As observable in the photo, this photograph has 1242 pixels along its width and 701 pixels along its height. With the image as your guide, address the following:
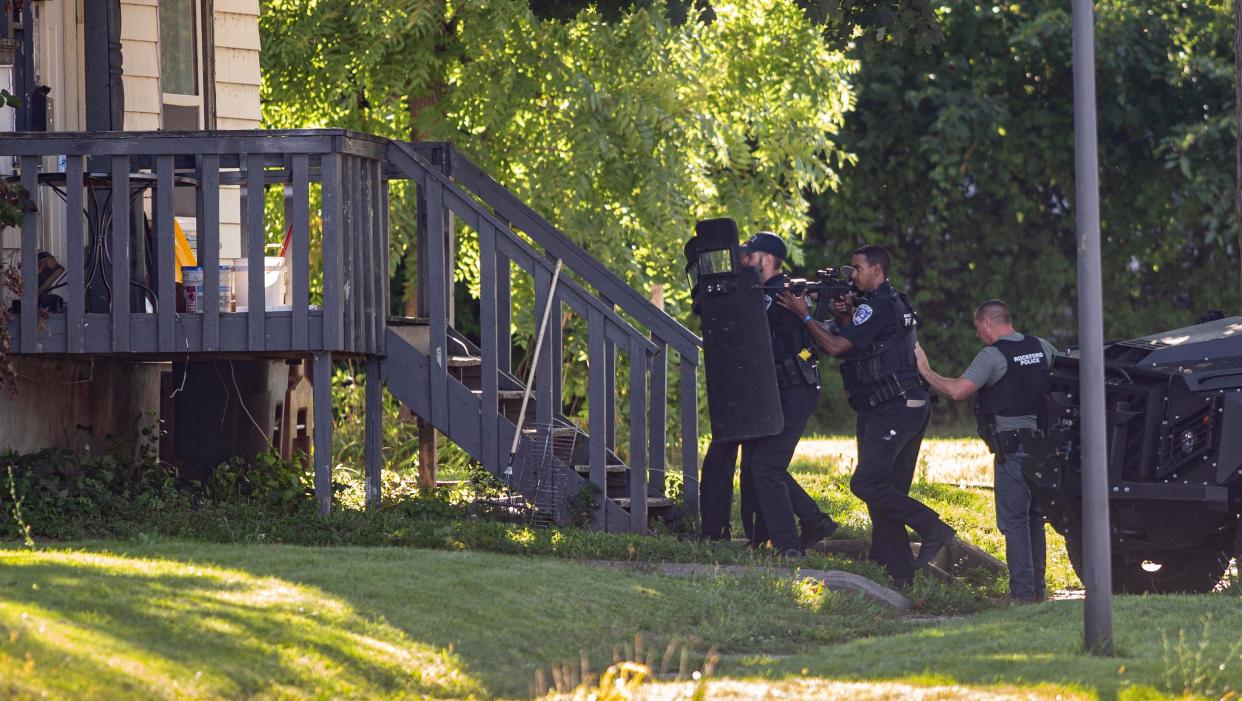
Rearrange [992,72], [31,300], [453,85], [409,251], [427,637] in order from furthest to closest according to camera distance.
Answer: [992,72]
[409,251]
[453,85]
[31,300]
[427,637]

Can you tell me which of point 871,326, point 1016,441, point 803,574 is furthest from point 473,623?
point 1016,441

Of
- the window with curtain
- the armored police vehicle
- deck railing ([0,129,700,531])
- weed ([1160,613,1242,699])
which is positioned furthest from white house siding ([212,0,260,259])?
weed ([1160,613,1242,699])

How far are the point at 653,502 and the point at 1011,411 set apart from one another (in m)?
2.29

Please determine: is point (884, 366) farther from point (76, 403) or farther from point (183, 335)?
point (76, 403)

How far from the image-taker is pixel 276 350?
10.7m

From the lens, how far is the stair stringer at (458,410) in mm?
11266

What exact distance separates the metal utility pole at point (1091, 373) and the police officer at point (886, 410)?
9.68ft

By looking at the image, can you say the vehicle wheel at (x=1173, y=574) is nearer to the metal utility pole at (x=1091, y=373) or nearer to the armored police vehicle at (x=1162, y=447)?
the armored police vehicle at (x=1162, y=447)

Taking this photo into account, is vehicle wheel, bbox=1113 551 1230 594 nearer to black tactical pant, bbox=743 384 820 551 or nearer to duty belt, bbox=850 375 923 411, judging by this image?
duty belt, bbox=850 375 923 411

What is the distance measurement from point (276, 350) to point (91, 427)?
5.93 ft

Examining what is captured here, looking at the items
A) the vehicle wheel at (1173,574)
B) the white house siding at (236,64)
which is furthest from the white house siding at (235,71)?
the vehicle wheel at (1173,574)

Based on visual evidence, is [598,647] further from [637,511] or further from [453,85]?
[453,85]

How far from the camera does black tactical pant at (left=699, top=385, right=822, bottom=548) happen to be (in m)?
10.9

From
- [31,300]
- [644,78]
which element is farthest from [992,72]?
[31,300]
